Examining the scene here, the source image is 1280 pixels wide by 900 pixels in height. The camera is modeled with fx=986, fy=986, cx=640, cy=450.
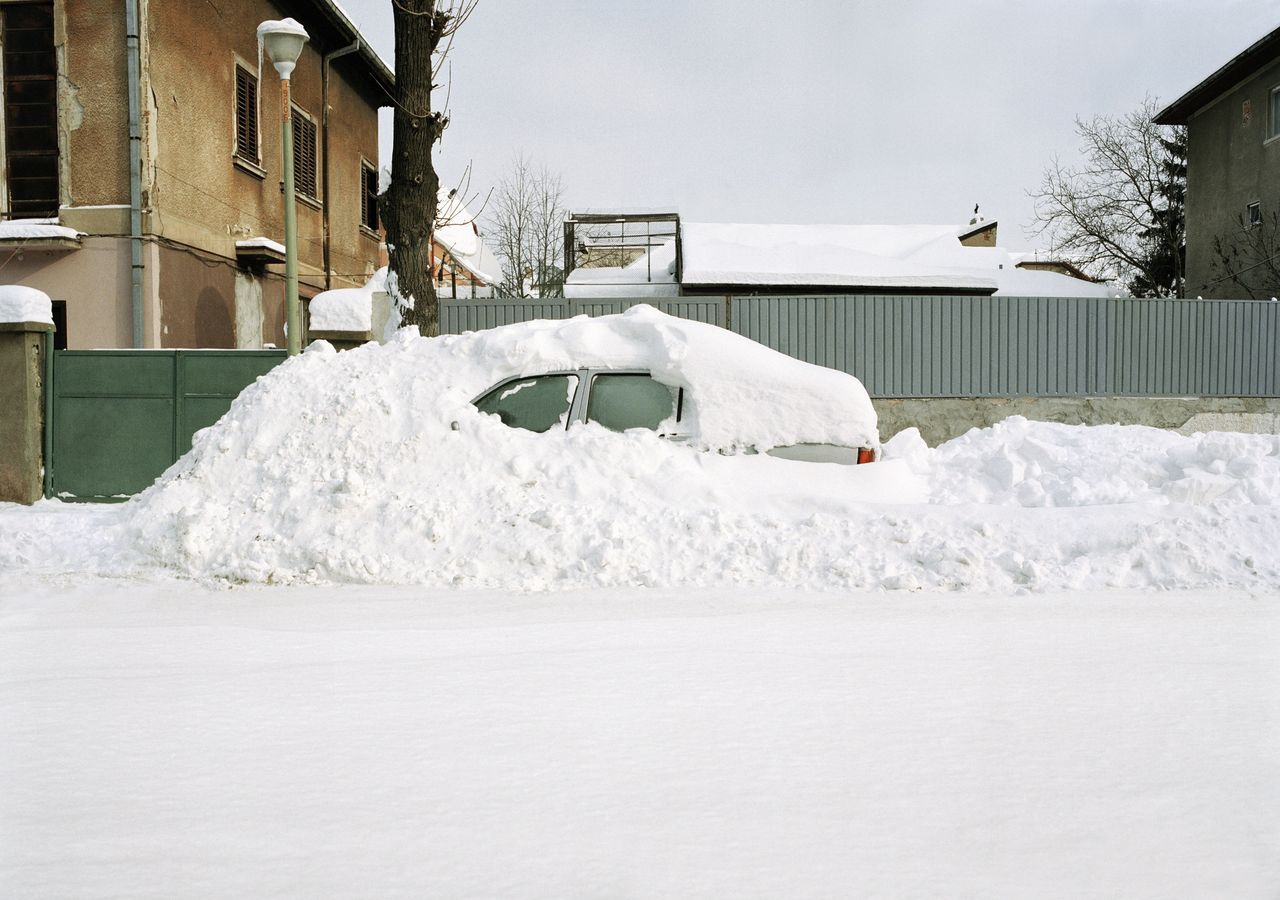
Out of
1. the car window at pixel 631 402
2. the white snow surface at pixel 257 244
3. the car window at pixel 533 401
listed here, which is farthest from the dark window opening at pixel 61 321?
the car window at pixel 631 402

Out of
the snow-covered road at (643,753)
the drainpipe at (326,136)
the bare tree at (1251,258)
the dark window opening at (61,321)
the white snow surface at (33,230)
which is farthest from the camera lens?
the bare tree at (1251,258)

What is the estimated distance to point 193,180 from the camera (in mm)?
14578

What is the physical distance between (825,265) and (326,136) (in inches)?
412

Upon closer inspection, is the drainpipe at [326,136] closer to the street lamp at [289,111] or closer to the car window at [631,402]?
the street lamp at [289,111]

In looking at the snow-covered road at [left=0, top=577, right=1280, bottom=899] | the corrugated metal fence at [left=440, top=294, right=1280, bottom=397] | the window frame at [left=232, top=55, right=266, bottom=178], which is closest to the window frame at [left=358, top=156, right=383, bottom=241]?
the window frame at [left=232, top=55, right=266, bottom=178]

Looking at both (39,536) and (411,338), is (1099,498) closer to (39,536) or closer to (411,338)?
(411,338)

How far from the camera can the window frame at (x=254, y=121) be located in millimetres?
15953

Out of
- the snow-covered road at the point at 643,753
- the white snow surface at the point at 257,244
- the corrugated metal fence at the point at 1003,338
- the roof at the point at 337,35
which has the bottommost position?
the snow-covered road at the point at 643,753

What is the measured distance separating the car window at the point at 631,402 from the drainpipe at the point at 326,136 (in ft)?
45.2

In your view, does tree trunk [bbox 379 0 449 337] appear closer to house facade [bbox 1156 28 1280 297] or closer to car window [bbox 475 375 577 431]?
car window [bbox 475 375 577 431]

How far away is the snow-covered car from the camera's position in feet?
23.3

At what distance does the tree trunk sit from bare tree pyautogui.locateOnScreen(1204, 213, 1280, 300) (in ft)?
65.6

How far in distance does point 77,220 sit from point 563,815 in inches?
542

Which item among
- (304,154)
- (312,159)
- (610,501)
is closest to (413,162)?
(610,501)
